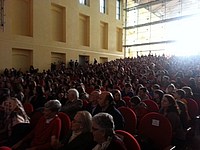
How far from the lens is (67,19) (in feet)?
72.1

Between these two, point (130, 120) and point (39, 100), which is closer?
point (130, 120)

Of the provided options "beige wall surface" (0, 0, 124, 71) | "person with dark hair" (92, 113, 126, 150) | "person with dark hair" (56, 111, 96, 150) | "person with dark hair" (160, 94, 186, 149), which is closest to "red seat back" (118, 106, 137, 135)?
"person with dark hair" (160, 94, 186, 149)

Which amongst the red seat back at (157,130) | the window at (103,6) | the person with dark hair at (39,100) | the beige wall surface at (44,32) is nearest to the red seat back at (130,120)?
the red seat back at (157,130)

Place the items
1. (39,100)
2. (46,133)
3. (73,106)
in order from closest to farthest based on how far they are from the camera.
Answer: (46,133) < (73,106) < (39,100)

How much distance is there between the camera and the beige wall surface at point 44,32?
678 inches

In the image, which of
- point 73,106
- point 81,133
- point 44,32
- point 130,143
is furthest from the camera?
point 44,32

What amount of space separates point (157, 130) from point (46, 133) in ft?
5.17

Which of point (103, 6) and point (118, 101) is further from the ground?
point (103, 6)

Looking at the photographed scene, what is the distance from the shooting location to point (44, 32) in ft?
64.5

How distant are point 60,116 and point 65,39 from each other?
1814 centimetres

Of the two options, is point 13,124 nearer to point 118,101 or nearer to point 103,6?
point 118,101

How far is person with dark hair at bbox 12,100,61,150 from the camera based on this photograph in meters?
3.65

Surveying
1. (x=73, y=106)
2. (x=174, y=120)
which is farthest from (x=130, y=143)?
(x=73, y=106)

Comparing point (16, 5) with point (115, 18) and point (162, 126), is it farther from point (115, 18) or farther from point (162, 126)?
point (162, 126)
